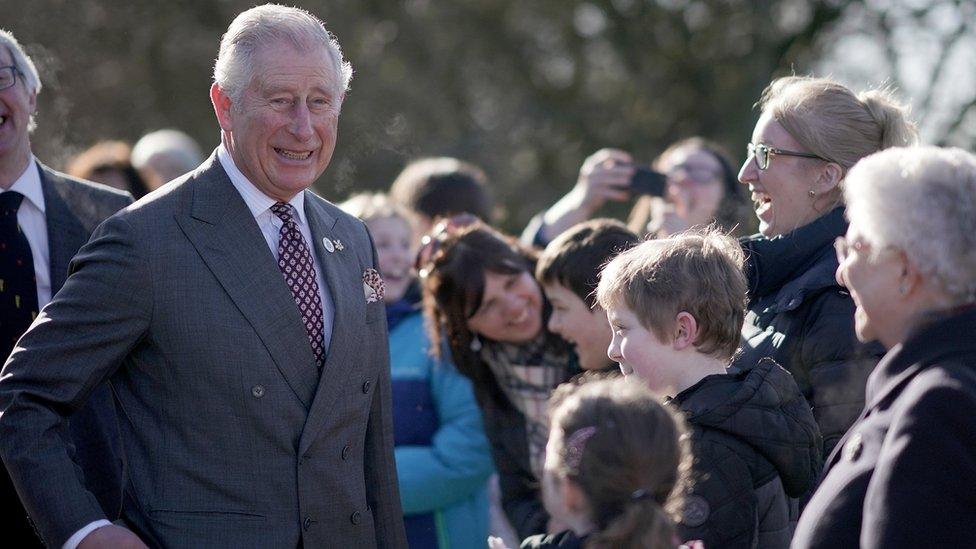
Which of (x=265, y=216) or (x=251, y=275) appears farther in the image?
(x=265, y=216)

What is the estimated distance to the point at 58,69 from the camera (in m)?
11.1

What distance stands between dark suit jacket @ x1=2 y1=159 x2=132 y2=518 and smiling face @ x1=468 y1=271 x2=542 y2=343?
130cm

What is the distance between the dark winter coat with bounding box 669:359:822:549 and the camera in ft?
9.17

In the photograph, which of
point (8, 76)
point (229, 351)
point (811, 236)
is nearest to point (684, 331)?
point (811, 236)

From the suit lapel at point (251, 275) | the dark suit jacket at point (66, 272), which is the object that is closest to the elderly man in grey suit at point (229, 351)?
the suit lapel at point (251, 275)

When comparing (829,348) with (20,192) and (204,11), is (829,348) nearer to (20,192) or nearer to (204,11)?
(20,192)

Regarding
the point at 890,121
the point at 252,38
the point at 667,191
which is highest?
the point at 252,38

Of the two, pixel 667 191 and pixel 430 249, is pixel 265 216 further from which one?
pixel 667 191

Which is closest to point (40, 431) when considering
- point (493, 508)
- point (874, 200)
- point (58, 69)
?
point (874, 200)

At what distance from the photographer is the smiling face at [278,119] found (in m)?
3.18

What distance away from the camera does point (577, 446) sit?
2.43 metres

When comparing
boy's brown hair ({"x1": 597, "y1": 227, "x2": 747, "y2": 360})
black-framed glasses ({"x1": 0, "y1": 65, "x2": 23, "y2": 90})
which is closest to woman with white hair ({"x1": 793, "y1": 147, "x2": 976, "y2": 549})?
boy's brown hair ({"x1": 597, "y1": 227, "x2": 747, "y2": 360})

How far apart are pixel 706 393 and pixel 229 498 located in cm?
115

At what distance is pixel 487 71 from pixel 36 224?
27.7 ft
